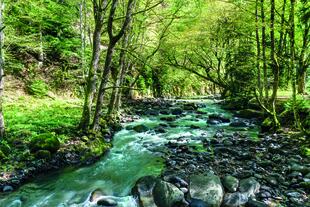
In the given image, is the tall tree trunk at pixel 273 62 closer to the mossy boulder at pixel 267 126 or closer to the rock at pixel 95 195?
the mossy boulder at pixel 267 126

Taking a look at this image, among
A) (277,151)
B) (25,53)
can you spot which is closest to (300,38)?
(277,151)

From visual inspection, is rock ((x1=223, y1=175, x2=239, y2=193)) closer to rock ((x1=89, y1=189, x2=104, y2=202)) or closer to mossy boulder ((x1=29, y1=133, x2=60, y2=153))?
rock ((x1=89, y1=189, x2=104, y2=202))

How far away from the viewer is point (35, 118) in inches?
546

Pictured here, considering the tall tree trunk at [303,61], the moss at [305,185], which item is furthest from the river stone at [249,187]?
the tall tree trunk at [303,61]

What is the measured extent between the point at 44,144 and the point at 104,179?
7.62 ft

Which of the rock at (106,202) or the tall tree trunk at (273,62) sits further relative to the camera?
the tall tree trunk at (273,62)

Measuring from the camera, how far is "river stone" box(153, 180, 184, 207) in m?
7.01

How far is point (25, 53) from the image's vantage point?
886 inches

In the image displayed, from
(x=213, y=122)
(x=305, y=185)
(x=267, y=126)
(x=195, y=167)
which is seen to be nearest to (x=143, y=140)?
(x=195, y=167)

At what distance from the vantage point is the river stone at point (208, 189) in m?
7.03

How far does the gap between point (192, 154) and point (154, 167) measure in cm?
178

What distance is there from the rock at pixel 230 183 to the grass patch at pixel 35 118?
5958 mm

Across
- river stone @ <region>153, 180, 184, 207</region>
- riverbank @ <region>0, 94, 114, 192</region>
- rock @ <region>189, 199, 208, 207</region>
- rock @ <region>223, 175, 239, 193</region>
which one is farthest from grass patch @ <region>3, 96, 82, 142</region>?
rock @ <region>223, 175, 239, 193</region>

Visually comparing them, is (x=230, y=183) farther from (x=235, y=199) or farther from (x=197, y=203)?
(x=197, y=203)
